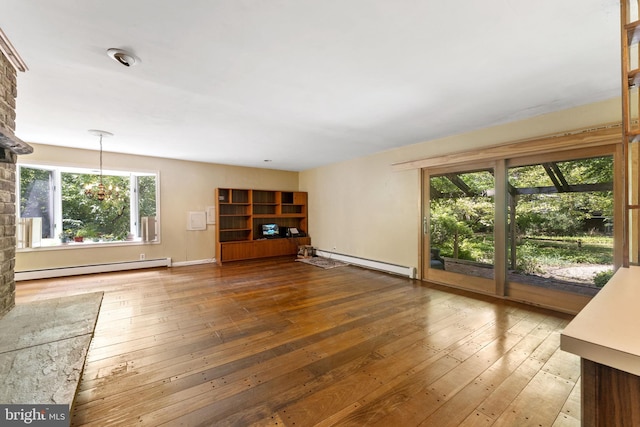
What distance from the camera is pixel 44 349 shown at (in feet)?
5.31

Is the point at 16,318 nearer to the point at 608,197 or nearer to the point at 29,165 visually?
the point at 29,165

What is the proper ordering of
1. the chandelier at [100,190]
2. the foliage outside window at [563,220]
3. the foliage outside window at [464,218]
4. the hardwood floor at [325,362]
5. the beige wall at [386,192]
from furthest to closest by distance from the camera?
the chandelier at [100,190], the foliage outside window at [464,218], the beige wall at [386,192], the foliage outside window at [563,220], the hardwood floor at [325,362]

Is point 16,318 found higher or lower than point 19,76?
lower

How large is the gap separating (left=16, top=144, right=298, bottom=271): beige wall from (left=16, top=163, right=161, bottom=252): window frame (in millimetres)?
73

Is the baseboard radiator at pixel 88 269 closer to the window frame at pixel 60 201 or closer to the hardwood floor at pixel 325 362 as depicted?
the window frame at pixel 60 201

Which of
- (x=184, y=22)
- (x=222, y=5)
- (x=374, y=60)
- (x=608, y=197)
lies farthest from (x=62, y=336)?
(x=608, y=197)

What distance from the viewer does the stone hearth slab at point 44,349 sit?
1.28 m

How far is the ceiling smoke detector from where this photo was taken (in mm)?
1940

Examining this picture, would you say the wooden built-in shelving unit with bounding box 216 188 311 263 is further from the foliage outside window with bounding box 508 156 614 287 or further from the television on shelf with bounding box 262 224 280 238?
the foliage outside window with bounding box 508 156 614 287

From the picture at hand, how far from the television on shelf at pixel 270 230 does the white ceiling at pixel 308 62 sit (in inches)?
145

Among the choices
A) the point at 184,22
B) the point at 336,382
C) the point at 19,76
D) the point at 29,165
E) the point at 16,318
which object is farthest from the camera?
the point at 29,165

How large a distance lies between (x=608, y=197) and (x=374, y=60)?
311 cm

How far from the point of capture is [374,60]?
2.11 m

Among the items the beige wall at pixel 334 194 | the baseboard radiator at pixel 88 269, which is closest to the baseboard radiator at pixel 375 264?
the beige wall at pixel 334 194
